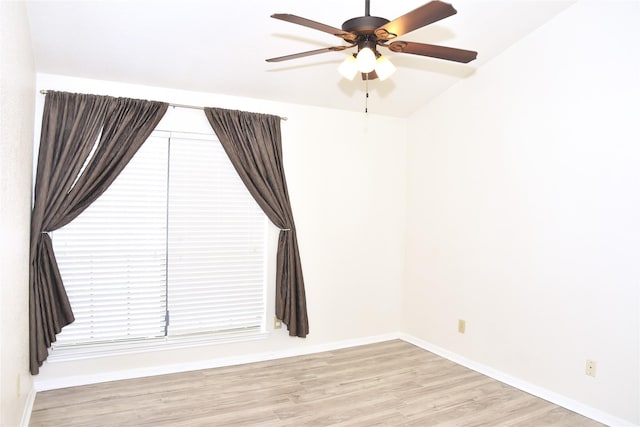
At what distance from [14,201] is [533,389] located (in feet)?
13.0

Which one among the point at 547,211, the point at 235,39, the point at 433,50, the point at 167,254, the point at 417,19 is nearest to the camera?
the point at 417,19

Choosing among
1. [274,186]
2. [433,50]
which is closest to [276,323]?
[274,186]

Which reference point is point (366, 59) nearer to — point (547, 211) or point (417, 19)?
point (417, 19)

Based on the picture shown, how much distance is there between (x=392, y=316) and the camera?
4789 millimetres

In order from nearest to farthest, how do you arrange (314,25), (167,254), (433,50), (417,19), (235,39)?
(417,19), (314,25), (433,50), (235,39), (167,254)

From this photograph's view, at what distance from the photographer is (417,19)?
1.87m

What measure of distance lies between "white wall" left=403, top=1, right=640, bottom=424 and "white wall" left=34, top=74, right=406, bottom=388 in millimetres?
477

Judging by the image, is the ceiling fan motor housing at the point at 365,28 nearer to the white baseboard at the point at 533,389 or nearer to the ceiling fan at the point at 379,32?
the ceiling fan at the point at 379,32

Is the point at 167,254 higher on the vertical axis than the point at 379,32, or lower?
lower

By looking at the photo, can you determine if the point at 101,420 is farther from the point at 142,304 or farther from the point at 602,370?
the point at 602,370

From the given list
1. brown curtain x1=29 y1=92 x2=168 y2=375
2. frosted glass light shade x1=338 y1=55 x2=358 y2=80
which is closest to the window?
brown curtain x1=29 y1=92 x2=168 y2=375

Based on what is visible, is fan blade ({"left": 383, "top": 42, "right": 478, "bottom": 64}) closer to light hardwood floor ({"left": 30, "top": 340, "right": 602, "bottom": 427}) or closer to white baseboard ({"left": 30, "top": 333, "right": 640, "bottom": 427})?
light hardwood floor ({"left": 30, "top": 340, "right": 602, "bottom": 427})

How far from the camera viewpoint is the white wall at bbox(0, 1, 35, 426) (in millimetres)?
1929

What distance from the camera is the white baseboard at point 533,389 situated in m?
2.90
